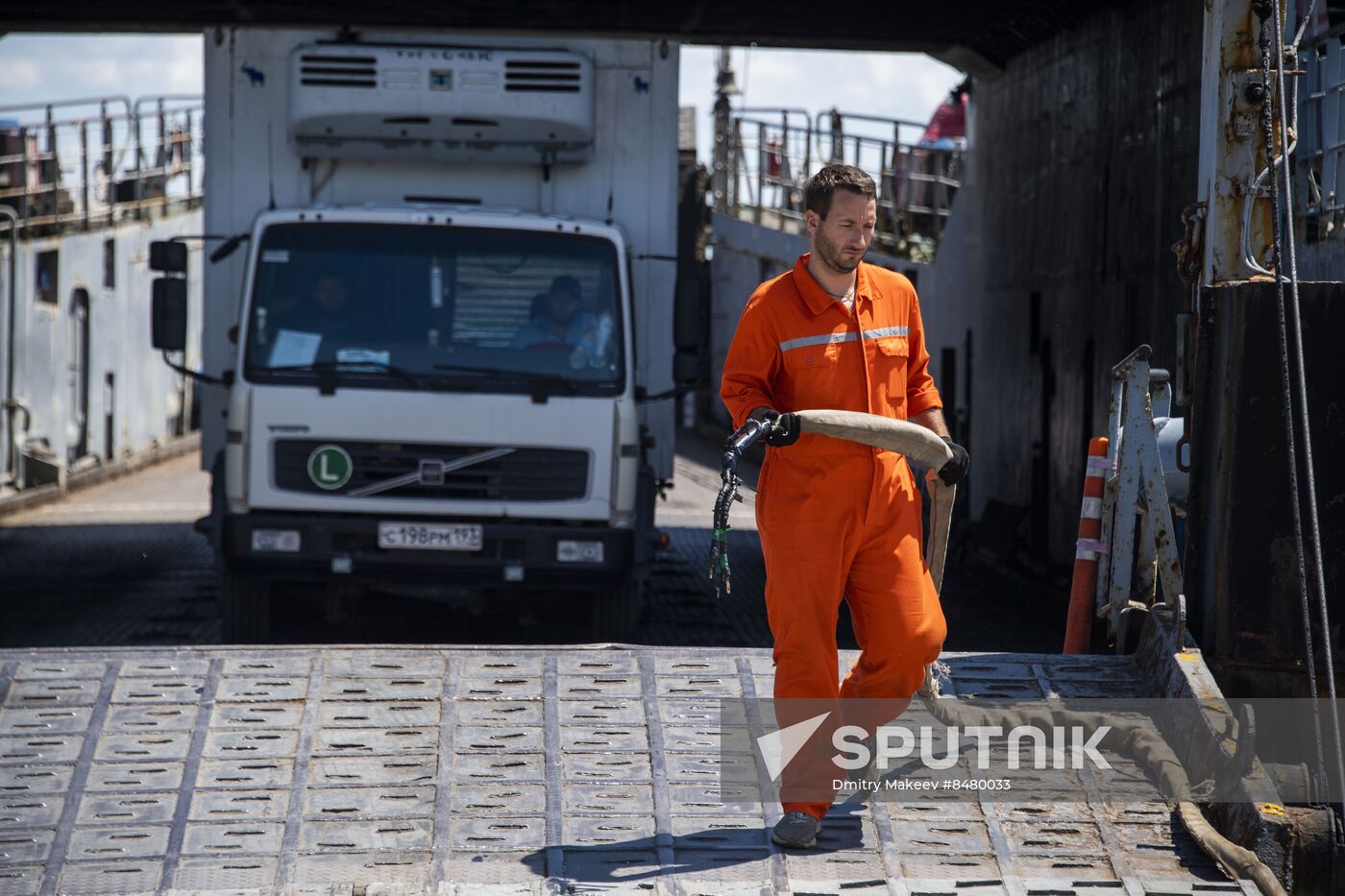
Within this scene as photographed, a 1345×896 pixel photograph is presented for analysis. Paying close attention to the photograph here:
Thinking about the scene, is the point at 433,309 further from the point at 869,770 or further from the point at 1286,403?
the point at 1286,403

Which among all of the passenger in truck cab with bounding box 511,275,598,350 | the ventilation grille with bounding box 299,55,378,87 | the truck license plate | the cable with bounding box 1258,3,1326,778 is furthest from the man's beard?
the ventilation grille with bounding box 299,55,378,87

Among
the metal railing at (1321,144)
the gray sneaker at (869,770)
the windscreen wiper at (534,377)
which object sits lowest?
the gray sneaker at (869,770)

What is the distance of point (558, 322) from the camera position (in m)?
10.2

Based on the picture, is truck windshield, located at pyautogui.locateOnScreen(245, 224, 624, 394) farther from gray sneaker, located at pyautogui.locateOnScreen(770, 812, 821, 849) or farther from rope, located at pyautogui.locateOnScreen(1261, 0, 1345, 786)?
gray sneaker, located at pyautogui.locateOnScreen(770, 812, 821, 849)

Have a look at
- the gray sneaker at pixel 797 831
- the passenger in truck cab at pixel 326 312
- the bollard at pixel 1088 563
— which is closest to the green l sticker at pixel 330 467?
the passenger in truck cab at pixel 326 312

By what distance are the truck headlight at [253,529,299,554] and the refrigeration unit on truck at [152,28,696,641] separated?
0.01 metres

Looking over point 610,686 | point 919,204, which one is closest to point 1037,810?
point 610,686

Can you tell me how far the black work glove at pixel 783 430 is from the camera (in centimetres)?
531

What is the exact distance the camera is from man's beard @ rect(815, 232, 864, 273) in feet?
18.1

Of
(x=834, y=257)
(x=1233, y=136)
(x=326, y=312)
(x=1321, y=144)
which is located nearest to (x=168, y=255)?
(x=326, y=312)

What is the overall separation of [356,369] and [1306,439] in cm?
562

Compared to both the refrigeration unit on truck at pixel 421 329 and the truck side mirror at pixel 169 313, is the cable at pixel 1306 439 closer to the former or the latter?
the refrigeration unit on truck at pixel 421 329

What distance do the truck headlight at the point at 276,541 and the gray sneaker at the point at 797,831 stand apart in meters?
5.10

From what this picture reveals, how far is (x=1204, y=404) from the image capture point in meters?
7.12
